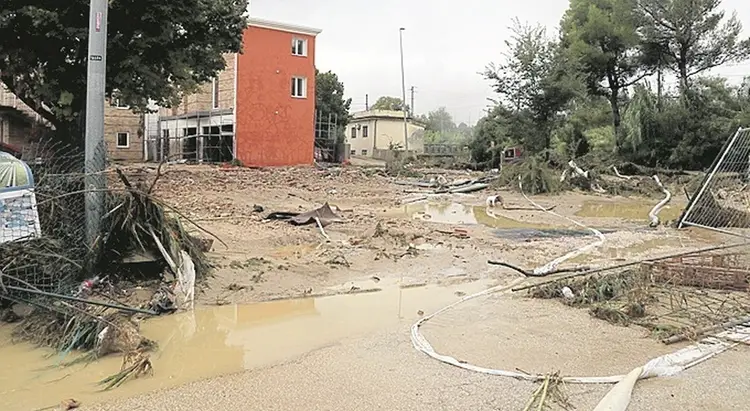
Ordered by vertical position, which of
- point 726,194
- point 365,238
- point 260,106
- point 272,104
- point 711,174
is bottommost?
point 365,238

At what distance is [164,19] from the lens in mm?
14438

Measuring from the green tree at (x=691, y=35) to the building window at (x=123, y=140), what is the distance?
31.4 m

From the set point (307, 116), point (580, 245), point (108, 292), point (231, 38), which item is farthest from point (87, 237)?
point (307, 116)

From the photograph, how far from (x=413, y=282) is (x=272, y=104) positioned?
28.2m

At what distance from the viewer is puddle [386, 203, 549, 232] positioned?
14.4 m

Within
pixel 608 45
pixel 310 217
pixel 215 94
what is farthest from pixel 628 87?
pixel 310 217

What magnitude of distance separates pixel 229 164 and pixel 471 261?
24.9 meters

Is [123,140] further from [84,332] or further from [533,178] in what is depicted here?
[84,332]

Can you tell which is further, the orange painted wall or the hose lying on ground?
the orange painted wall

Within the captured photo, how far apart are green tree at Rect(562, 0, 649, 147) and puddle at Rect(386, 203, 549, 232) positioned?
18007 mm

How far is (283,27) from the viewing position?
34.8 m

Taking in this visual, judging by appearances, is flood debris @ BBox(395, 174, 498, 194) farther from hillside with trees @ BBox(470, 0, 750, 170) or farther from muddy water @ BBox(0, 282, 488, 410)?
muddy water @ BBox(0, 282, 488, 410)

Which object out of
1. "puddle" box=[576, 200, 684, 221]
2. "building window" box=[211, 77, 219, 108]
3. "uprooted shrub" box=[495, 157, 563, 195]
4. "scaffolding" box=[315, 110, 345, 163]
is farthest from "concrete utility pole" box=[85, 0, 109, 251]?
"scaffolding" box=[315, 110, 345, 163]

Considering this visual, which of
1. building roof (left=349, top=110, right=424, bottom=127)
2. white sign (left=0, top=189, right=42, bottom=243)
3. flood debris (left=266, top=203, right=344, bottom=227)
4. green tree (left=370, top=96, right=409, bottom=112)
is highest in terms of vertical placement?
green tree (left=370, top=96, right=409, bottom=112)
